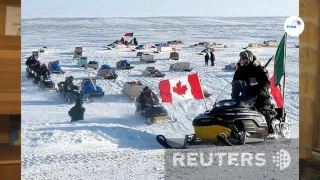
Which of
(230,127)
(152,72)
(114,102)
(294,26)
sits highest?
(294,26)

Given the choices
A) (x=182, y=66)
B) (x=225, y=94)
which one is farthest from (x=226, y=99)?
(x=182, y=66)

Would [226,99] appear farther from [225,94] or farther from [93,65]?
[93,65]

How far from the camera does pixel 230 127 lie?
2.09 meters

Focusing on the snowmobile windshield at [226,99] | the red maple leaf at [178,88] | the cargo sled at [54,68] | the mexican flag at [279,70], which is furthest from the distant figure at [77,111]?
the mexican flag at [279,70]

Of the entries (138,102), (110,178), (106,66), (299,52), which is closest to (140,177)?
(110,178)

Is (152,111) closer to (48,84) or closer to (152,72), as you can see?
(152,72)

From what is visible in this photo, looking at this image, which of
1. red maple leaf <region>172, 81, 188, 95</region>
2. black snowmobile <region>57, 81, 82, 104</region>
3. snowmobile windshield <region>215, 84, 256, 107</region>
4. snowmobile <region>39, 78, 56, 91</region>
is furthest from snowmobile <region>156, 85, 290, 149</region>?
snowmobile <region>39, 78, 56, 91</region>

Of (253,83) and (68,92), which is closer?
(68,92)

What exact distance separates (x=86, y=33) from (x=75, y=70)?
0.53 feet

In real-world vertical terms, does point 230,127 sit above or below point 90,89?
below

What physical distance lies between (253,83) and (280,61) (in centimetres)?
15

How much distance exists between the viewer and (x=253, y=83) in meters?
2.12

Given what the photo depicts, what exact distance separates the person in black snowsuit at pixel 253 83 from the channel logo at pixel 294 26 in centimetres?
18

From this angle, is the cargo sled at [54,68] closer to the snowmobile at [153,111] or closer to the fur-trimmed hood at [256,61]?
the snowmobile at [153,111]
